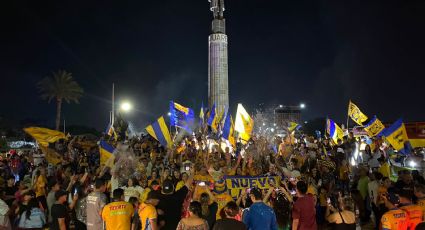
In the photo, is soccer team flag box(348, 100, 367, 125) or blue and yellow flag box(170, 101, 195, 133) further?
soccer team flag box(348, 100, 367, 125)

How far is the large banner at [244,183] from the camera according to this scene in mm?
8414

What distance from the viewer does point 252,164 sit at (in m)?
11.7

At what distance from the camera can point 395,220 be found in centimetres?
520

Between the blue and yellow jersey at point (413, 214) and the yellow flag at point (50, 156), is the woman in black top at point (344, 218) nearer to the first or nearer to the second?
the blue and yellow jersey at point (413, 214)

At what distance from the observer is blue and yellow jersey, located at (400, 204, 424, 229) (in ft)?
17.6

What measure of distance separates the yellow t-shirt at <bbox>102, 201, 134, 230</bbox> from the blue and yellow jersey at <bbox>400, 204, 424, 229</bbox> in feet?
14.2

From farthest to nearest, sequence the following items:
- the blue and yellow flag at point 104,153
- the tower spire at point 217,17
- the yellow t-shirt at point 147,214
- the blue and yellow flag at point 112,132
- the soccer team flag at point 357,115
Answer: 1. the tower spire at point 217,17
2. the blue and yellow flag at point 112,132
3. the soccer team flag at point 357,115
4. the blue and yellow flag at point 104,153
5. the yellow t-shirt at point 147,214

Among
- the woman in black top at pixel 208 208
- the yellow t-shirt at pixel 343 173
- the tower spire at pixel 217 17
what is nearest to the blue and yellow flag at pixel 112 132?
the yellow t-shirt at pixel 343 173

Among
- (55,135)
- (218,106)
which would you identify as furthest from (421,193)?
(218,106)

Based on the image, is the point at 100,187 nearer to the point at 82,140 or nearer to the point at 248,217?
the point at 248,217

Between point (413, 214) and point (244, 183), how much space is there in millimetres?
3857

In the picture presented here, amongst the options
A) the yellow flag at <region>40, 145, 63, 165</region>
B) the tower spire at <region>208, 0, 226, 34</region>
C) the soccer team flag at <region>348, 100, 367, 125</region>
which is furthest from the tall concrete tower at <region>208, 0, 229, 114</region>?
the yellow flag at <region>40, 145, 63, 165</region>

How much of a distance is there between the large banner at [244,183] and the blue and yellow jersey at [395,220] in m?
3.39

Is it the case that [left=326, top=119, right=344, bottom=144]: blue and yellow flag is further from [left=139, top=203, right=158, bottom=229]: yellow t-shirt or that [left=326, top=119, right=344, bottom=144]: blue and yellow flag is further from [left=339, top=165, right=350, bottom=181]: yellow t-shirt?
[left=139, top=203, right=158, bottom=229]: yellow t-shirt
